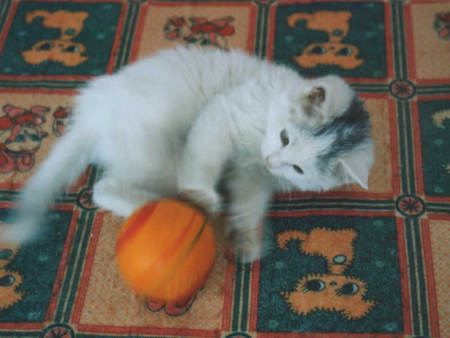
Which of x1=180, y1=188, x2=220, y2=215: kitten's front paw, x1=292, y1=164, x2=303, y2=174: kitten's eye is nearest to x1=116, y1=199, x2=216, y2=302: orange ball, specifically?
x1=180, y1=188, x2=220, y2=215: kitten's front paw

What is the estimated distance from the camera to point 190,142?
116cm

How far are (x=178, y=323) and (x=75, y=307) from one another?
0.26 m

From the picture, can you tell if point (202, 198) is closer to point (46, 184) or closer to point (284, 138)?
point (284, 138)

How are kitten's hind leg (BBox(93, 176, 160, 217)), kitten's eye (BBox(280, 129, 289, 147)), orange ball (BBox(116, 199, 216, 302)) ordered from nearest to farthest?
orange ball (BBox(116, 199, 216, 302)), kitten's eye (BBox(280, 129, 289, 147)), kitten's hind leg (BBox(93, 176, 160, 217))

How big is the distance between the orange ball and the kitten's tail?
0.98 feet

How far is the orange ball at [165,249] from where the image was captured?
3.04 feet

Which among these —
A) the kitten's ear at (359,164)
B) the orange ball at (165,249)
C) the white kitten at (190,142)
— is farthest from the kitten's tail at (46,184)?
the kitten's ear at (359,164)

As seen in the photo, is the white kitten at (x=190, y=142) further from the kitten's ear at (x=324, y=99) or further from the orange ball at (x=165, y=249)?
the orange ball at (x=165, y=249)

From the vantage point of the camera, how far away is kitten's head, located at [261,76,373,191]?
101 centimetres

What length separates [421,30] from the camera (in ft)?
4.99

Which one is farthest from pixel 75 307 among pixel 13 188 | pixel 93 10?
pixel 93 10

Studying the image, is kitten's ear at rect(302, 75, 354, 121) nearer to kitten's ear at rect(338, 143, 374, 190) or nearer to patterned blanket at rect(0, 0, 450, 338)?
kitten's ear at rect(338, 143, 374, 190)

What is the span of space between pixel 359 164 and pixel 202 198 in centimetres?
39

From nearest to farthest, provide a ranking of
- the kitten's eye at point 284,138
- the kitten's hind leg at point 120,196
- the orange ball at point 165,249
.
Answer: the orange ball at point 165,249 → the kitten's eye at point 284,138 → the kitten's hind leg at point 120,196
